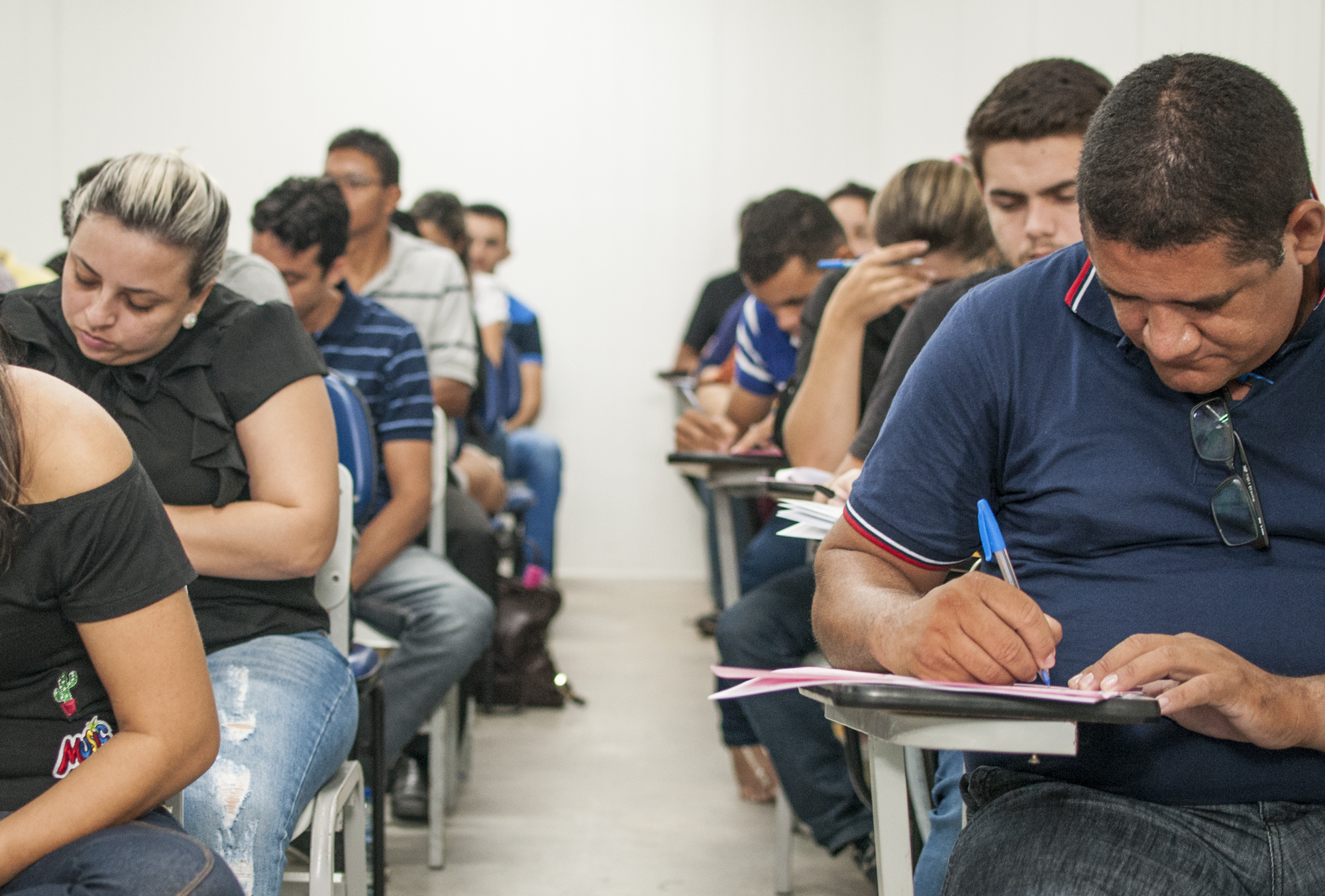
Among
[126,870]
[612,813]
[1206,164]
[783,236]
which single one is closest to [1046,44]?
[783,236]

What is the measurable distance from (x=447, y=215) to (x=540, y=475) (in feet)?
4.10

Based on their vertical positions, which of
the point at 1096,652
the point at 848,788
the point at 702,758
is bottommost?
the point at 702,758

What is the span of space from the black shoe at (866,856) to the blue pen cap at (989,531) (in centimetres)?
124

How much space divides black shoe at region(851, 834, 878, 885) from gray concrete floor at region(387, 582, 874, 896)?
0.28ft

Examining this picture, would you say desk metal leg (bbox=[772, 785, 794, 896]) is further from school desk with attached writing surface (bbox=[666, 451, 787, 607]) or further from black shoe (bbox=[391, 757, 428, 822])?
black shoe (bbox=[391, 757, 428, 822])

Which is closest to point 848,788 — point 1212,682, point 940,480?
point 940,480

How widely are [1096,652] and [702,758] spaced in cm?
218

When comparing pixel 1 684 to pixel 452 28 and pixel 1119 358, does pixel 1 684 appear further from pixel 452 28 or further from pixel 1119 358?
pixel 452 28

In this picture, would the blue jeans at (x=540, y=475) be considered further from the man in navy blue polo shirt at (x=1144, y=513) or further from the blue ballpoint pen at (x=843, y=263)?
the man in navy blue polo shirt at (x=1144, y=513)

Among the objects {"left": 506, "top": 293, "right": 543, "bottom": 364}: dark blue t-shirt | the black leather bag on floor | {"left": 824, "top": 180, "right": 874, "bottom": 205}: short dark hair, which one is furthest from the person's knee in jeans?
{"left": 506, "top": 293, "right": 543, "bottom": 364}: dark blue t-shirt

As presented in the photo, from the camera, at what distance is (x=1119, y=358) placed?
3.49 feet

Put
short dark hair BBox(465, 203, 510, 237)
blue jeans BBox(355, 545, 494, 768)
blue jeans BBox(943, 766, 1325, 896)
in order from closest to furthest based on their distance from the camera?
blue jeans BBox(943, 766, 1325, 896) → blue jeans BBox(355, 545, 494, 768) → short dark hair BBox(465, 203, 510, 237)

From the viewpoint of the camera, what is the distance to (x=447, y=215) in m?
4.38

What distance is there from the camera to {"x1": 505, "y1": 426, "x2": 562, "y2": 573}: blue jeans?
4.93 meters
